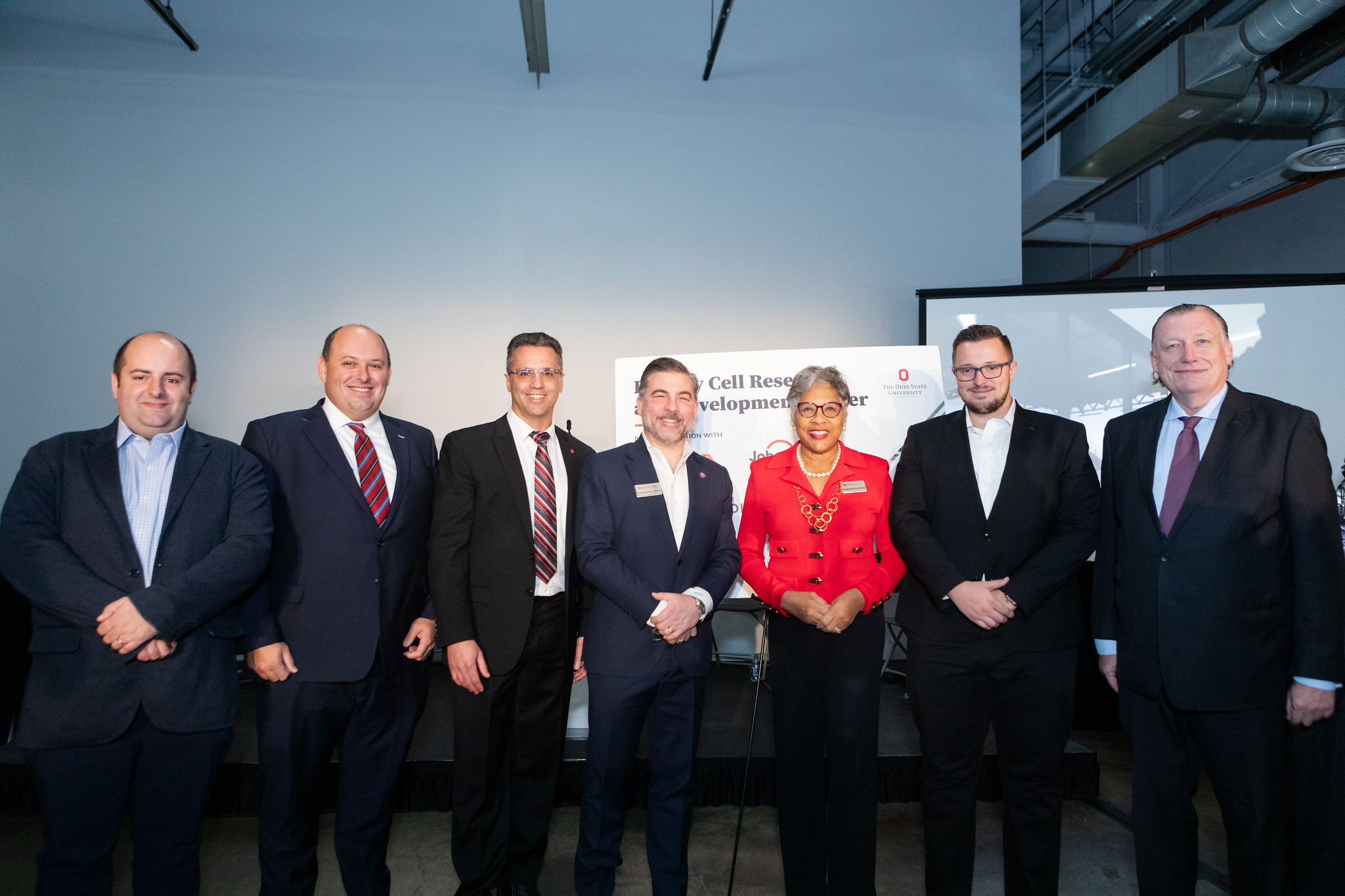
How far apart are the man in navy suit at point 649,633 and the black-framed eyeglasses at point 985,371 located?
0.90 metres

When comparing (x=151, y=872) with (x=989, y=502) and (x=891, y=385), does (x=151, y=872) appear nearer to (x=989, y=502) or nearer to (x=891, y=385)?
(x=989, y=502)

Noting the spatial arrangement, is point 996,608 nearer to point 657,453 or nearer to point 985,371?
point 985,371

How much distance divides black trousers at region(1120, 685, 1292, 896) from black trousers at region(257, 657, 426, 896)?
88.5 inches

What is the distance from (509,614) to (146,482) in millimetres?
1086

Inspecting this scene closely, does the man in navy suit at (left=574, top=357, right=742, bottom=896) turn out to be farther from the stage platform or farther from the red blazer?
the stage platform

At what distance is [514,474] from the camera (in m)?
2.37

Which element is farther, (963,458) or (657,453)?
(657,453)

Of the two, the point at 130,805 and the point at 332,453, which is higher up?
the point at 332,453

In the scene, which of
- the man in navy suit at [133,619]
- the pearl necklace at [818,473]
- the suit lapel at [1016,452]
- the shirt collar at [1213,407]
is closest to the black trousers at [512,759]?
the man in navy suit at [133,619]

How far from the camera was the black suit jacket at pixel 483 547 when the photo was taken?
2268 mm

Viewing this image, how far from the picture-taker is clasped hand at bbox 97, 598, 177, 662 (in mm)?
1764

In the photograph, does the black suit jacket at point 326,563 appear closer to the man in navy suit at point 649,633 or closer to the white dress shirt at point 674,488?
the man in navy suit at point 649,633

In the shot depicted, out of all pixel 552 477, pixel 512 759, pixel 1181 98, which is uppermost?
pixel 1181 98

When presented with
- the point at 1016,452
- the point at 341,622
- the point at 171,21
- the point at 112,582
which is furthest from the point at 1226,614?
the point at 171,21
